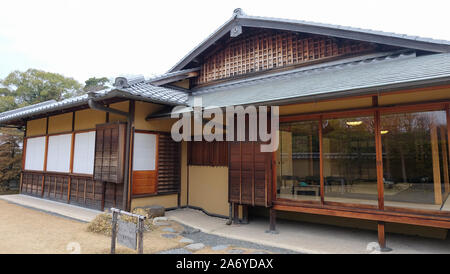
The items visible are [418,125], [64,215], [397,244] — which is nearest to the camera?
[397,244]

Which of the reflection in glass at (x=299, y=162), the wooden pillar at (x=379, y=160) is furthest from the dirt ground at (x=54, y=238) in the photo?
the wooden pillar at (x=379, y=160)

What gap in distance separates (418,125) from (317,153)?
6.17ft

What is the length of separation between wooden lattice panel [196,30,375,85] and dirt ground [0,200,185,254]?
492 cm

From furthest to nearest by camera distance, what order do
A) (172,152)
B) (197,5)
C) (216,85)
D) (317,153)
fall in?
(197,5), (216,85), (172,152), (317,153)

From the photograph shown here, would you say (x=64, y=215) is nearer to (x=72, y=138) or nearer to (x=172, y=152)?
(x=72, y=138)

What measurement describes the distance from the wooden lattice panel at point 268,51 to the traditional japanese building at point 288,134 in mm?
28

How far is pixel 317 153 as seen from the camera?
17.9ft

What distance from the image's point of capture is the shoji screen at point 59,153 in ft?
27.5

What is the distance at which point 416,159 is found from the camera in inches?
231

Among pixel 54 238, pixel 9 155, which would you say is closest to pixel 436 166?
pixel 54 238

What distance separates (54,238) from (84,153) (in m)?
3.43

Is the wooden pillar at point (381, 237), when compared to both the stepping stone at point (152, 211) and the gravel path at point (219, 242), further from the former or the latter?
the stepping stone at point (152, 211)

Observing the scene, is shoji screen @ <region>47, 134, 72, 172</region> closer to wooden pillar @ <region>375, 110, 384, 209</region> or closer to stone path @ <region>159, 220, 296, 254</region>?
stone path @ <region>159, 220, 296, 254</region>

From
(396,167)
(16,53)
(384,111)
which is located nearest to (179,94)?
(384,111)
